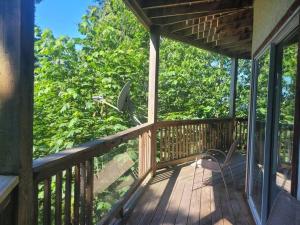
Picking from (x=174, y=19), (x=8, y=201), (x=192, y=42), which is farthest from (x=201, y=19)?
(x=8, y=201)

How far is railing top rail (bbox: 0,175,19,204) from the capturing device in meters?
1.17

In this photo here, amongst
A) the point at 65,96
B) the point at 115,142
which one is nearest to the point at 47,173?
the point at 115,142

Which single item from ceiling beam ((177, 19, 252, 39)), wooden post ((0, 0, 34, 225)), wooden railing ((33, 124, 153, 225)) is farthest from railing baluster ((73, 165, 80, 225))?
ceiling beam ((177, 19, 252, 39))

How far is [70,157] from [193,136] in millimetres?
5010

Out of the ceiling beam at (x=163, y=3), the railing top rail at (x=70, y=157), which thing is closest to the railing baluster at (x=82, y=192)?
the railing top rail at (x=70, y=157)

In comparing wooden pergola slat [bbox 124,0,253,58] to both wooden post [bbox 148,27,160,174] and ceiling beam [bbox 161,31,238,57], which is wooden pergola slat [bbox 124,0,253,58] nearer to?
ceiling beam [bbox 161,31,238,57]

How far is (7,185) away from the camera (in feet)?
3.98

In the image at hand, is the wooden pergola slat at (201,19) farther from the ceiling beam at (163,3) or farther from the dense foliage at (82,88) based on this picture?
the dense foliage at (82,88)

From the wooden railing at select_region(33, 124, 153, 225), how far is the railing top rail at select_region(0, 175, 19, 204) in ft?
0.63

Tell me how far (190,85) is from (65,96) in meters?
5.68

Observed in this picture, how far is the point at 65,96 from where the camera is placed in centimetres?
641

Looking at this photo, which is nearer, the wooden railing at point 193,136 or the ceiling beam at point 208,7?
the ceiling beam at point 208,7

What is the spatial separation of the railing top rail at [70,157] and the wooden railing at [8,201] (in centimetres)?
18

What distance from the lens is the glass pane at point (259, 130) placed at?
10.2 feet
